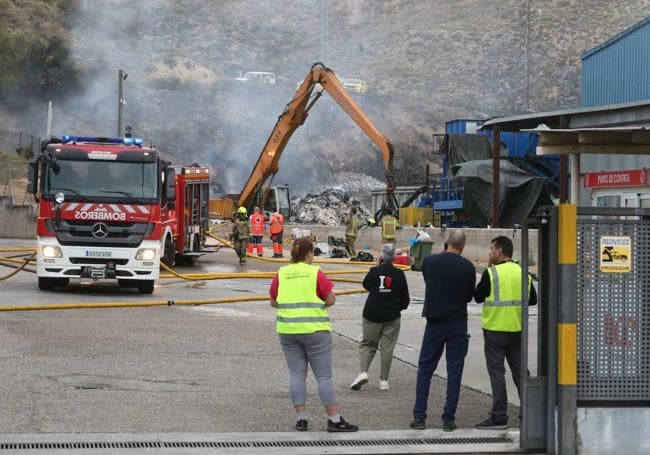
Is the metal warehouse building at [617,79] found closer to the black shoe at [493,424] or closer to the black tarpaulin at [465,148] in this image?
the black tarpaulin at [465,148]

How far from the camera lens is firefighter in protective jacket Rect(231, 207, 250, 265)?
2825 centimetres

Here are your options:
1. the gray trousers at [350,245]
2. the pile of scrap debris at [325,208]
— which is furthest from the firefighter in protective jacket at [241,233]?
the pile of scrap debris at [325,208]

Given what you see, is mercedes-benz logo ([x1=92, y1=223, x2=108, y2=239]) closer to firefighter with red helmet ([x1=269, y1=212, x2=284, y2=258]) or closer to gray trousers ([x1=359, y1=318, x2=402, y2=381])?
gray trousers ([x1=359, y1=318, x2=402, y2=381])

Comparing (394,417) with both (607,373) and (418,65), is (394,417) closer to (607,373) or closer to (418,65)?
(607,373)

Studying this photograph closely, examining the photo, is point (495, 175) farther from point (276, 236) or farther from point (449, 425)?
point (449, 425)

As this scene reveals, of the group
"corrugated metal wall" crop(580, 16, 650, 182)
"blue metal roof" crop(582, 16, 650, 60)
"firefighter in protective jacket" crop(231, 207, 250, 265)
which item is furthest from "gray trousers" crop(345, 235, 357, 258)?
"blue metal roof" crop(582, 16, 650, 60)

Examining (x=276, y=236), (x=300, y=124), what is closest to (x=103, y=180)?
(x=276, y=236)

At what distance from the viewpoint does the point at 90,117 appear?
73.9 metres

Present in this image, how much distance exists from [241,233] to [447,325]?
1986 centimetres

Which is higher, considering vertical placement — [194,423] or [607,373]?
[607,373]

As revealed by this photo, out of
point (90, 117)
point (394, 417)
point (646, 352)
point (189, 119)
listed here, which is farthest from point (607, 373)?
point (189, 119)

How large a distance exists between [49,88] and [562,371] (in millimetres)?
71990

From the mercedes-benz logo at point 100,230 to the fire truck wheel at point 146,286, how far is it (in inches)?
53.9

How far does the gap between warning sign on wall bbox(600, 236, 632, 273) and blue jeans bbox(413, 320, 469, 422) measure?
1491 millimetres
